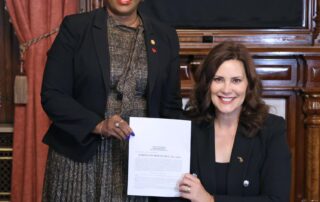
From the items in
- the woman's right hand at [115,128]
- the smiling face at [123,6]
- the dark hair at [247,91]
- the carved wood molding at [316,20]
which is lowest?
the woman's right hand at [115,128]

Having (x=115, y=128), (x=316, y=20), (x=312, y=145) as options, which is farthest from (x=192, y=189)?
(x=316, y=20)

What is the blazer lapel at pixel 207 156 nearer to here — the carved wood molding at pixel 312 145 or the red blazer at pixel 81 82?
the red blazer at pixel 81 82

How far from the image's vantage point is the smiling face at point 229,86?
164cm

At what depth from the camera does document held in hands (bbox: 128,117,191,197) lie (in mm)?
1528

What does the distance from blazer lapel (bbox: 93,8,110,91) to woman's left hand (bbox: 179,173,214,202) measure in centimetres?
40

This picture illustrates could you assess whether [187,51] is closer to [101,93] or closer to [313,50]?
[313,50]

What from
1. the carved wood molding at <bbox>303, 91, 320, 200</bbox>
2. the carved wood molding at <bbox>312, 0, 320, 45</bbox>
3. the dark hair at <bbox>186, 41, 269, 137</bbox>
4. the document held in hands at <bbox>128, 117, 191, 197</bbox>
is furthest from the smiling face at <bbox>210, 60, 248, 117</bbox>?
the carved wood molding at <bbox>312, 0, 320, 45</bbox>

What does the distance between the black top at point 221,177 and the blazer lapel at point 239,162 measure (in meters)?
0.02

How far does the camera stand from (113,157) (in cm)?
172

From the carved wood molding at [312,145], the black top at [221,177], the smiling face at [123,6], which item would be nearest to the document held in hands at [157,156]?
the black top at [221,177]

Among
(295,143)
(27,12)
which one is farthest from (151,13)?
(295,143)

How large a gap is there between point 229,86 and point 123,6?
1.48ft

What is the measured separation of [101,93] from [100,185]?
1.01 feet

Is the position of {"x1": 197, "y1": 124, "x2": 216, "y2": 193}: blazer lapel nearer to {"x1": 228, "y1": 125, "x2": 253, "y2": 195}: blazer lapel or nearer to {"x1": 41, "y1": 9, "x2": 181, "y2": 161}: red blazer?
{"x1": 228, "y1": 125, "x2": 253, "y2": 195}: blazer lapel
